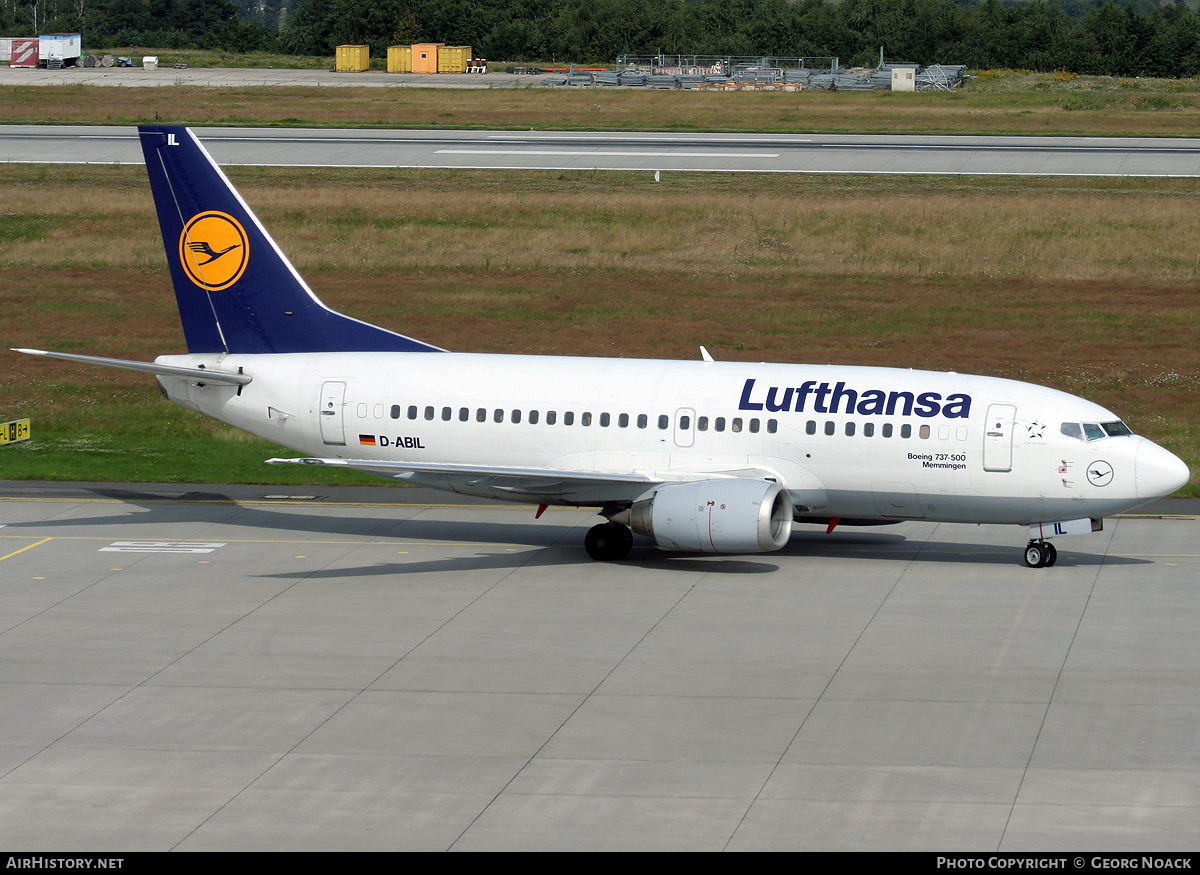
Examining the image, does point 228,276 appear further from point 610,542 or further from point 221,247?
point 610,542

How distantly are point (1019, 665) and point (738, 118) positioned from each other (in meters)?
92.7

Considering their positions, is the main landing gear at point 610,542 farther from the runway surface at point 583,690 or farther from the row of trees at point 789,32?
the row of trees at point 789,32

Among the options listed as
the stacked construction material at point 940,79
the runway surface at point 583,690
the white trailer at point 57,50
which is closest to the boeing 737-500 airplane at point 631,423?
the runway surface at point 583,690

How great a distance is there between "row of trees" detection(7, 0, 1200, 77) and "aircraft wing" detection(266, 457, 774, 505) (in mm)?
147021

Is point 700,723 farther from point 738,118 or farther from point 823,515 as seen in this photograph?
point 738,118

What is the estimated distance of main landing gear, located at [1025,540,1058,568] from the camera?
32312mm

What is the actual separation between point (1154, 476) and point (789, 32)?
518 ft

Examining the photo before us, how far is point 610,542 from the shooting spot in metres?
33.4

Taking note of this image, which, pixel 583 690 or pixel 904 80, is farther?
pixel 904 80

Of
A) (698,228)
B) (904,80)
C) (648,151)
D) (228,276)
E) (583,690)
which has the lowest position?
(583,690)

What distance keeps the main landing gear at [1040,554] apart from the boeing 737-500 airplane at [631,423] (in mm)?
45

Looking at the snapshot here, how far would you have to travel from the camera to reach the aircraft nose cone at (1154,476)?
30594mm

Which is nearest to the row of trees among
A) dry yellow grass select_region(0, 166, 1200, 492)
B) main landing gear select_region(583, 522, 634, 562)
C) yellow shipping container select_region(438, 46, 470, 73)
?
yellow shipping container select_region(438, 46, 470, 73)

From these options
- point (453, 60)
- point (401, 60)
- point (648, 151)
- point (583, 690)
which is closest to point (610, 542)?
point (583, 690)
